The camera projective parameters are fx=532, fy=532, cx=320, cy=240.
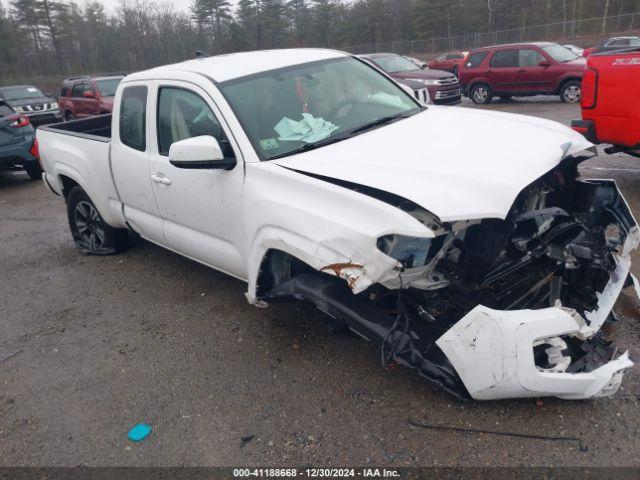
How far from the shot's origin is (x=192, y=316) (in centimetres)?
425

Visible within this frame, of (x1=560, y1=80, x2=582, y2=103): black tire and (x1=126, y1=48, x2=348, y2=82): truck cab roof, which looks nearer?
(x1=126, y1=48, x2=348, y2=82): truck cab roof

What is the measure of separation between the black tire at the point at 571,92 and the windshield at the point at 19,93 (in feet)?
55.4

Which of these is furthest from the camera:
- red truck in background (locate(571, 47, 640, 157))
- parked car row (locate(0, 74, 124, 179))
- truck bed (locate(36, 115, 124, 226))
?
parked car row (locate(0, 74, 124, 179))

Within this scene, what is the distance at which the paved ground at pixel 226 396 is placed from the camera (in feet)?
8.80

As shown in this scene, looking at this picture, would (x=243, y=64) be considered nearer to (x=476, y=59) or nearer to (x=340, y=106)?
(x=340, y=106)

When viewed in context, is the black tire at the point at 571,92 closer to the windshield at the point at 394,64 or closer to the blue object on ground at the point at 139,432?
the windshield at the point at 394,64

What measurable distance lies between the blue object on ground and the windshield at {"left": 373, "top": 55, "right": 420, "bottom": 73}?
12901mm

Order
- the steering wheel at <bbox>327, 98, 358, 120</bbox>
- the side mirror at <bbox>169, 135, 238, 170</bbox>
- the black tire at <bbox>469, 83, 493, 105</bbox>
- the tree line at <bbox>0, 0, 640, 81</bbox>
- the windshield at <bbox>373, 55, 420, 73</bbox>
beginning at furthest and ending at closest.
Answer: the tree line at <bbox>0, 0, 640, 81</bbox>
the black tire at <bbox>469, 83, 493, 105</bbox>
the windshield at <bbox>373, 55, 420, 73</bbox>
the steering wheel at <bbox>327, 98, 358, 120</bbox>
the side mirror at <bbox>169, 135, 238, 170</bbox>

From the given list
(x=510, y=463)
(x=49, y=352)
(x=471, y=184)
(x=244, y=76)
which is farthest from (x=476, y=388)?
(x=49, y=352)

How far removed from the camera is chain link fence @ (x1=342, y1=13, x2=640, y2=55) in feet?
123

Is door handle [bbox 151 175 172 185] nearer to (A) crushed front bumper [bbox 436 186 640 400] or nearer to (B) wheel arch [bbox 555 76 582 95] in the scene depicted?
(A) crushed front bumper [bbox 436 186 640 400]

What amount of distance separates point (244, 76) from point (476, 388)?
2.58 metres

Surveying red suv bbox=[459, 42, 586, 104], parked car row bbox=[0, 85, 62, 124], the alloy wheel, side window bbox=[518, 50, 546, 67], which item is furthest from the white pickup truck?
parked car row bbox=[0, 85, 62, 124]

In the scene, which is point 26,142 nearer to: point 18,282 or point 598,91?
point 18,282
